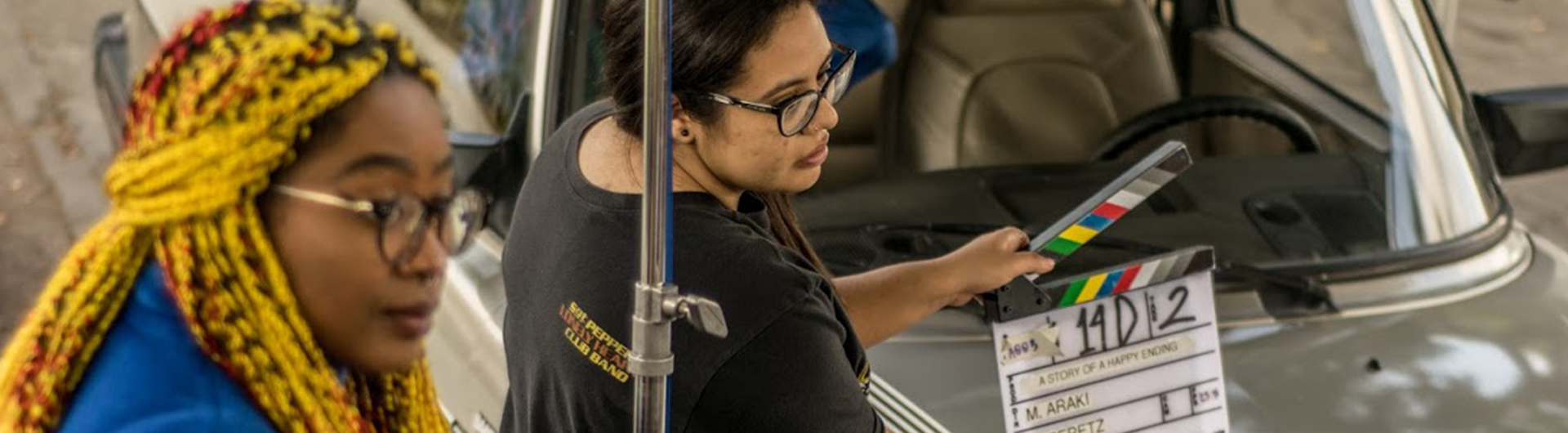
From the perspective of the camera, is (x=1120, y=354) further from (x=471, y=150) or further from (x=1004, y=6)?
(x=1004, y=6)

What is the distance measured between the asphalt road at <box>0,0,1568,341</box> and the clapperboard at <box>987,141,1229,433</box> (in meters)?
4.31

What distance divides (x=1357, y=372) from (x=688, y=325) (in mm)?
1464

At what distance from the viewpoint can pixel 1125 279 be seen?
276cm

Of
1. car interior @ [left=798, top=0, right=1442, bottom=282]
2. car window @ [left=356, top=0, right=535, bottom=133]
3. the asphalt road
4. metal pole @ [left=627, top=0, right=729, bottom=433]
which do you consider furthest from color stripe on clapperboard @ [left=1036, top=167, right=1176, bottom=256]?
the asphalt road

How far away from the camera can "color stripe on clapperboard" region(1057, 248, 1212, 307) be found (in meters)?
2.70

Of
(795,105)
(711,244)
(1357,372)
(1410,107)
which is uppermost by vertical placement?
(795,105)

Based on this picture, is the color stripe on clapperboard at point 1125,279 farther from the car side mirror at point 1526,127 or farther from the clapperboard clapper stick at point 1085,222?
the car side mirror at point 1526,127

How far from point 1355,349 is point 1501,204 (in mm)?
750

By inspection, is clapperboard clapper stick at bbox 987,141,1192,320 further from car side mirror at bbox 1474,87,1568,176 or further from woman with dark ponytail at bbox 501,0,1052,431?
car side mirror at bbox 1474,87,1568,176

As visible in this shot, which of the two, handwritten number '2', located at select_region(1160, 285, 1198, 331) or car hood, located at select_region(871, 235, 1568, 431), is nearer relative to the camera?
handwritten number '2', located at select_region(1160, 285, 1198, 331)

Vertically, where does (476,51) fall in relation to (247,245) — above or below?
below

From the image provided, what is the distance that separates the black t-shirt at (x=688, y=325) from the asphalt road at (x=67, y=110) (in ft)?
14.1

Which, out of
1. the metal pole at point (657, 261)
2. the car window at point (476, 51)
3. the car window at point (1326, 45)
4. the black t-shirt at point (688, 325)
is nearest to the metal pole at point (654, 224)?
the metal pole at point (657, 261)

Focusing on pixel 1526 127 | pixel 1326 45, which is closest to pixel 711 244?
pixel 1326 45
